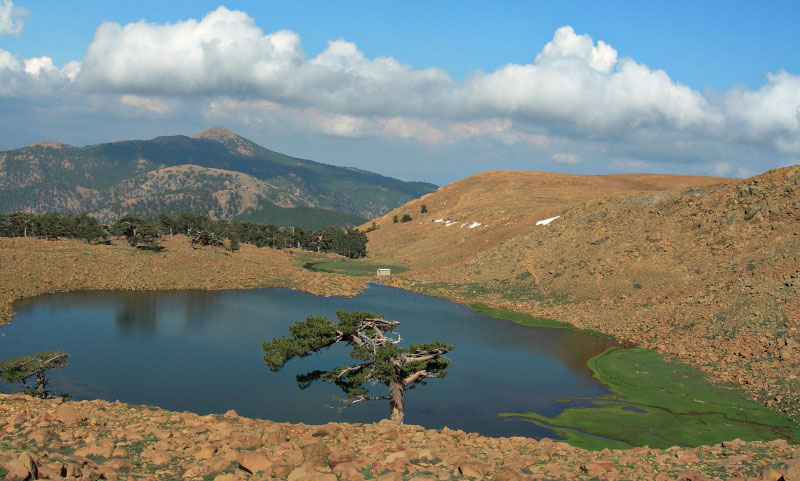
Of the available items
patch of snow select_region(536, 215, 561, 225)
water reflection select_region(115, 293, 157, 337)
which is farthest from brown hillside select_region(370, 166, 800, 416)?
water reflection select_region(115, 293, 157, 337)

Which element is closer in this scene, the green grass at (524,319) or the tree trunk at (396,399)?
the tree trunk at (396,399)

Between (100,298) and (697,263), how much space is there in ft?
230

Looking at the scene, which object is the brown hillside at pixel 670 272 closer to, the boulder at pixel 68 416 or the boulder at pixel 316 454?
the boulder at pixel 316 454

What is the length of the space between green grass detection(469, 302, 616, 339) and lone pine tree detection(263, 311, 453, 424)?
32161 millimetres

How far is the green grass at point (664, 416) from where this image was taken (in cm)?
2941

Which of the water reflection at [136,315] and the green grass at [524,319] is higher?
the green grass at [524,319]

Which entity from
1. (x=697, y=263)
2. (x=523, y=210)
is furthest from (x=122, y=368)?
(x=523, y=210)

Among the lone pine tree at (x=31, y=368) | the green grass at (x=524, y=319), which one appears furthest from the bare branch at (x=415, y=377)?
the green grass at (x=524, y=319)

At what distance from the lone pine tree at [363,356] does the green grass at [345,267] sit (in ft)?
232

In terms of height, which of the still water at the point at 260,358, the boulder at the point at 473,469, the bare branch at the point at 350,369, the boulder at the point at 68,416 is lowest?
the still water at the point at 260,358

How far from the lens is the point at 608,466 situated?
1817 centimetres

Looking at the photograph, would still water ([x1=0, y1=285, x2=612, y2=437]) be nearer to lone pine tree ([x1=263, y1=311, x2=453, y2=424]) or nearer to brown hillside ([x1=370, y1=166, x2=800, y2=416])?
lone pine tree ([x1=263, y1=311, x2=453, y2=424])

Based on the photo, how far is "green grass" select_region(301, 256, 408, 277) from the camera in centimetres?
10281

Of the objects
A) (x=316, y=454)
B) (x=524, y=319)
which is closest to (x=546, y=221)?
(x=524, y=319)
